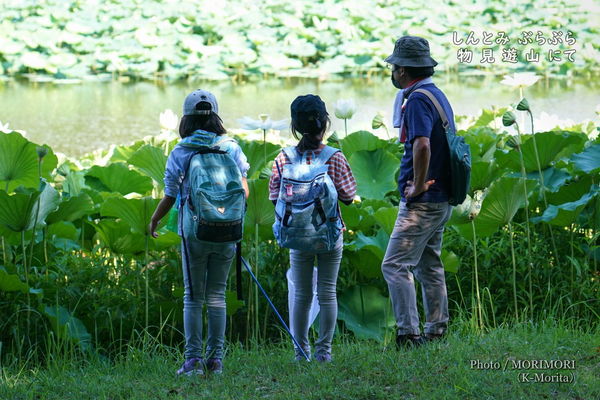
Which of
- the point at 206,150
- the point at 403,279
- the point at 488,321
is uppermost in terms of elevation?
the point at 206,150

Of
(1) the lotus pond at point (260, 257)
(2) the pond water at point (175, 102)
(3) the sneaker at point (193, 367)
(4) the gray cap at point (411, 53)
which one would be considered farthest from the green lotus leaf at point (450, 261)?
(2) the pond water at point (175, 102)

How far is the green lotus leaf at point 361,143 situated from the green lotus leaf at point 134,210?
4.29ft

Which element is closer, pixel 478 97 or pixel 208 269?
pixel 208 269

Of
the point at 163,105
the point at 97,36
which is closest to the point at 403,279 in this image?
the point at 163,105

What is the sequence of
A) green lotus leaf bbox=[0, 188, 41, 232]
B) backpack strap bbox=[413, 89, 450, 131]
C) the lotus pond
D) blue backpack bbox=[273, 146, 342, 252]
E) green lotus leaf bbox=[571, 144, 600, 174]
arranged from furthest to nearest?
green lotus leaf bbox=[571, 144, 600, 174], the lotus pond, green lotus leaf bbox=[0, 188, 41, 232], backpack strap bbox=[413, 89, 450, 131], blue backpack bbox=[273, 146, 342, 252]

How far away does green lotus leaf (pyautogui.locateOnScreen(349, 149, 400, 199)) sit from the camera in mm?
4129

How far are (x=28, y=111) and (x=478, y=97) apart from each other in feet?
15.5

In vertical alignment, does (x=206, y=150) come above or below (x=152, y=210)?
above

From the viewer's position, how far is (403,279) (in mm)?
3002

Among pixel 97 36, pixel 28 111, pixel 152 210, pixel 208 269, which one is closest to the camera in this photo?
pixel 208 269

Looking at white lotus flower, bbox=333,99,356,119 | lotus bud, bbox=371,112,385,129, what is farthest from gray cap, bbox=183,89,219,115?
lotus bud, bbox=371,112,385,129

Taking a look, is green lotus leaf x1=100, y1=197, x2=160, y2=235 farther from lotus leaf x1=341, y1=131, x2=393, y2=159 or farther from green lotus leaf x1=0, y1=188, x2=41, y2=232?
lotus leaf x1=341, y1=131, x2=393, y2=159

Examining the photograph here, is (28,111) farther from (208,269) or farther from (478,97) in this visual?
(208,269)

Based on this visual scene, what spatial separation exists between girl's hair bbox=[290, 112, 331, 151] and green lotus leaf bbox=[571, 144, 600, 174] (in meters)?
1.25
